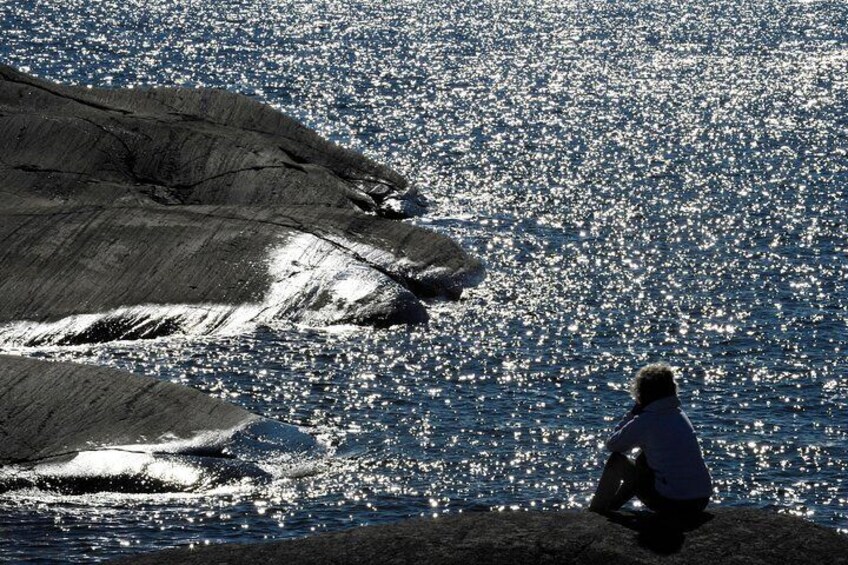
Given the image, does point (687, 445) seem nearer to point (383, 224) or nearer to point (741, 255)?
point (383, 224)

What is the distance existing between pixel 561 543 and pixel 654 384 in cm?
250

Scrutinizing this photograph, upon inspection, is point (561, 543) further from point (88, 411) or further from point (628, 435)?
point (88, 411)

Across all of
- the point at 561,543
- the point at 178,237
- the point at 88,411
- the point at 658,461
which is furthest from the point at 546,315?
the point at 561,543

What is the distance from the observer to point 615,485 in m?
18.7

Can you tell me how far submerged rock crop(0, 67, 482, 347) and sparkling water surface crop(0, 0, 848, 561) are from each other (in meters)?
1.02

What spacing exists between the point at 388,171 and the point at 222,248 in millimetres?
17590

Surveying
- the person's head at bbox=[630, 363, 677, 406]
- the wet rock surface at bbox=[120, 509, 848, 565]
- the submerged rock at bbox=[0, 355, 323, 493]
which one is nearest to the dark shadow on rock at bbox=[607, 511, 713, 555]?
the wet rock surface at bbox=[120, 509, 848, 565]

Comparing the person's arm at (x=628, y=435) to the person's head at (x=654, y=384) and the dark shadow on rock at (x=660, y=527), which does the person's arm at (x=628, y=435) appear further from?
the dark shadow on rock at (x=660, y=527)

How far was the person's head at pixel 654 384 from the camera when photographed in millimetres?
18703

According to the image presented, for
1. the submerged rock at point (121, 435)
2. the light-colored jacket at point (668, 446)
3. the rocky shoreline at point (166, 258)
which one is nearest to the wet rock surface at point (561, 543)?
the light-colored jacket at point (668, 446)

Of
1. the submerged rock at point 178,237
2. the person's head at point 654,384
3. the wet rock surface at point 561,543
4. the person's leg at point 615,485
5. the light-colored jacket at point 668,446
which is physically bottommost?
the wet rock surface at point 561,543

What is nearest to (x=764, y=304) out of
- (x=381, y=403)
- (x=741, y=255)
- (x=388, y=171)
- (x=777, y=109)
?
(x=741, y=255)

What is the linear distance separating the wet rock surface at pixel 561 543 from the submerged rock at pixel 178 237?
19.1m

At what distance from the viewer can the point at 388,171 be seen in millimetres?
55625
